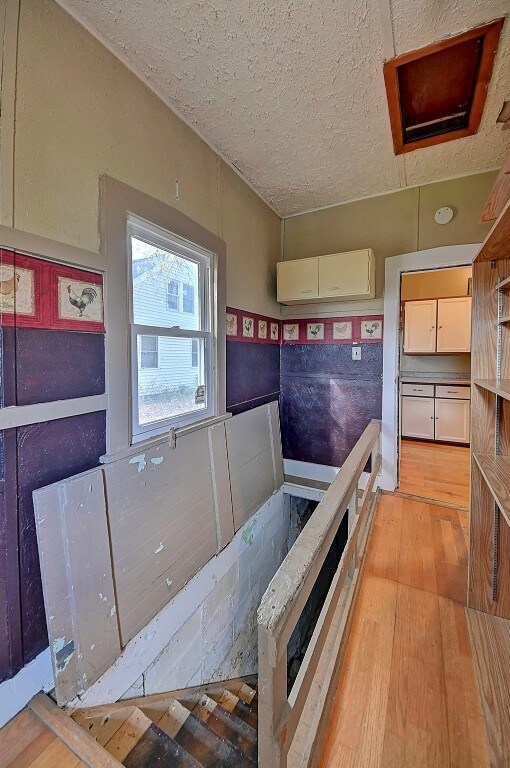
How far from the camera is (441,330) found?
14.1 ft

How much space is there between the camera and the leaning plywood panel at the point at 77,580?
3.72ft

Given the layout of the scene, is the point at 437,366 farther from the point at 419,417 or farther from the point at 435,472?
the point at 435,472

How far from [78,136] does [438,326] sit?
4430 millimetres

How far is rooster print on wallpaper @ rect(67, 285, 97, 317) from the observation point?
1.28 m

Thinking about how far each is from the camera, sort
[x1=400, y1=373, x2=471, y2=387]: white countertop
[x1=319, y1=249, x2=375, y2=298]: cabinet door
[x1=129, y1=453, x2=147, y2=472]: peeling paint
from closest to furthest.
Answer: [x1=129, y1=453, x2=147, y2=472]: peeling paint
[x1=319, y1=249, x2=375, y2=298]: cabinet door
[x1=400, y1=373, x2=471, y2=387]: white countertop

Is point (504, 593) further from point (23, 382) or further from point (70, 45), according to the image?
point (70, 45)

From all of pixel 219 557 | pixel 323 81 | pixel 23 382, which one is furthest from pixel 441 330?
pixel 23 382

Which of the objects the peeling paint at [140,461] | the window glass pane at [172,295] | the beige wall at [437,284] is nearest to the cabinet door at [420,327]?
the beige wall at [437,284]

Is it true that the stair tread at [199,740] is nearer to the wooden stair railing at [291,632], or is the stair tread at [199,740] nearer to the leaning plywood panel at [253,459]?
the wooden stair railing at [291,632]

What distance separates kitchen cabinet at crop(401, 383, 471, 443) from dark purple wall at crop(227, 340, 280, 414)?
2257 mm

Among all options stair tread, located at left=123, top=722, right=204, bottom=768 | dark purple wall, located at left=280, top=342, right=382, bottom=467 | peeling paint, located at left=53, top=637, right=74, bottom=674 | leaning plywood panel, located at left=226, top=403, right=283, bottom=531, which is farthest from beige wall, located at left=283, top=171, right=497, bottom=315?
stair tread, located at left=123, top=722, right=204, bottom=768

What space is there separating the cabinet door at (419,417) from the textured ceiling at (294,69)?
2.89 metres

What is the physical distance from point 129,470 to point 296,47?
203 cm

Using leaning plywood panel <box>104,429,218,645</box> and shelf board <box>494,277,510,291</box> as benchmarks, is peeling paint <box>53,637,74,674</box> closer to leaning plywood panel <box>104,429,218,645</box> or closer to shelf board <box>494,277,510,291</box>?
leaning plywood panel <box>104,429,218,645</box>
